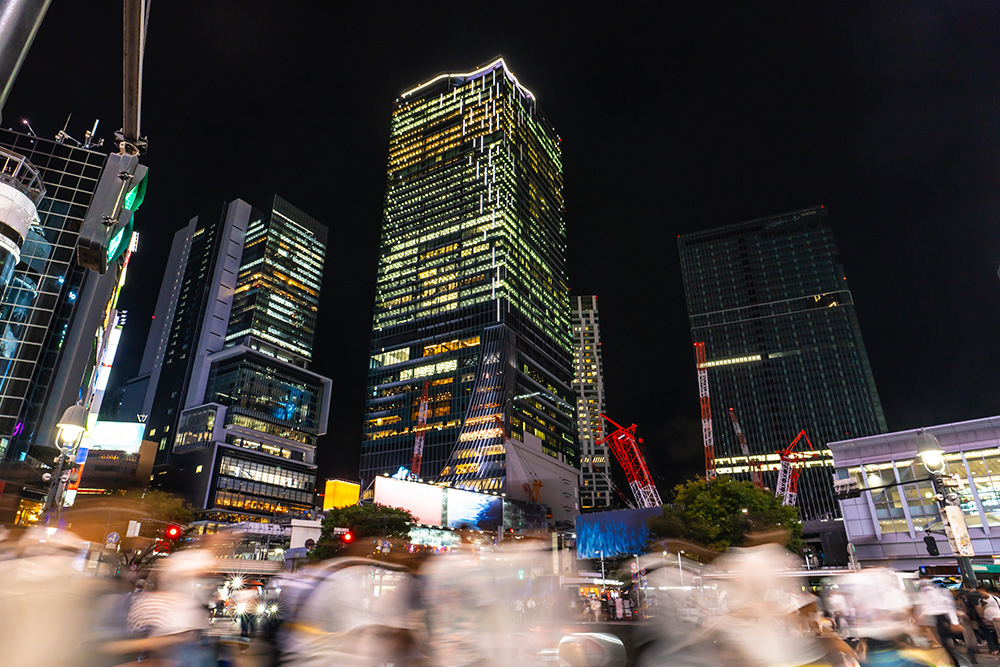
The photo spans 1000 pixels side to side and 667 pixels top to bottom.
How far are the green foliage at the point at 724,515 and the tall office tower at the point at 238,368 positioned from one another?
89.0m

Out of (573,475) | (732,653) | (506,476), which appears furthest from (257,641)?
(573,475)

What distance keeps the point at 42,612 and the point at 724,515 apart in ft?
175

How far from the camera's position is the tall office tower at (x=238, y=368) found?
114 m

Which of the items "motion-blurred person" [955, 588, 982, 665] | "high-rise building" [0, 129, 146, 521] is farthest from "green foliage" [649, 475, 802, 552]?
"high-rise building" [0, 129, 146, 521]

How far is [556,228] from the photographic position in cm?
15925

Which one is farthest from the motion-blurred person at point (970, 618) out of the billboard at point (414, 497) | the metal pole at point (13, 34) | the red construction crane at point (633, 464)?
the red construction crane at point (633, 464)

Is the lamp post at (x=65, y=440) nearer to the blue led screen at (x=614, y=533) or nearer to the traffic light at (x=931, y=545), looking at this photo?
the traffic light at (x=931, y=545)

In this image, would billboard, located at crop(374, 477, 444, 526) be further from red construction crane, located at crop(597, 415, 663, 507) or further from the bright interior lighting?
the bright interior lighting

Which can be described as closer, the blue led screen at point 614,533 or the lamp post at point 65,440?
the lamp post at point 65,440

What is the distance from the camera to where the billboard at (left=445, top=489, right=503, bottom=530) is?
7325 cm

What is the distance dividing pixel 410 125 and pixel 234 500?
112m

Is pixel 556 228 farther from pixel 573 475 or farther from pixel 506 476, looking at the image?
pixel 506 476

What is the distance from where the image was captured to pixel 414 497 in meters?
66.3

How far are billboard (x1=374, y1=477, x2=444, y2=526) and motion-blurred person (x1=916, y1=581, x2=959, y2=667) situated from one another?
182 feet
